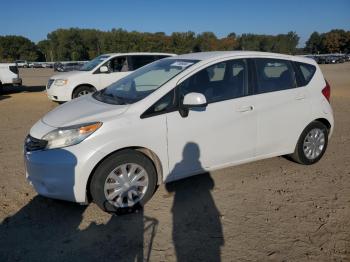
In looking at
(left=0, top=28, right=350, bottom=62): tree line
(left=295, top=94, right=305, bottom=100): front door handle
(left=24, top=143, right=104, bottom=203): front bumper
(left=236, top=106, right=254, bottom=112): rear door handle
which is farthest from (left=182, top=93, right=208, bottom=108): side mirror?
(left=0, top=28, right=350, bottom=62): tree line

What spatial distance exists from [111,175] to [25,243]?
1.03m

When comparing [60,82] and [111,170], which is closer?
[111,170]

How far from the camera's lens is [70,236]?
3.60 metres

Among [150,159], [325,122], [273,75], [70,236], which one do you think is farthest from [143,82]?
[325,122]

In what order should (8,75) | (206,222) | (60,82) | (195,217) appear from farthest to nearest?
(8,75), (60,82), (195,217), (206,222)

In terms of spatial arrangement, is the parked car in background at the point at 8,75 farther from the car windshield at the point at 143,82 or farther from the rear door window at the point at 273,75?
the rear door window at the point at 273,75

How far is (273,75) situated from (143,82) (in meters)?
1.75

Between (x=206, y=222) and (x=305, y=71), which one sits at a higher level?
(x=305, y=71)

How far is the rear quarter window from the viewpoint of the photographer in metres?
5.18

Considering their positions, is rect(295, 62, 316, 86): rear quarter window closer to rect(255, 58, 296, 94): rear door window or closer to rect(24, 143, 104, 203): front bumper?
rect(255, 58, 296, 94): rear door window

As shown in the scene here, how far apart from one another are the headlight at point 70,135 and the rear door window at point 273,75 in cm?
218

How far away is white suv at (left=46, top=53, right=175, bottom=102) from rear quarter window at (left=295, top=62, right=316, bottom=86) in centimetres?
740

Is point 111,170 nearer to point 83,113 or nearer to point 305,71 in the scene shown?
point 83,113

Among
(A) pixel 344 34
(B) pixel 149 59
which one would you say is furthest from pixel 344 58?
(B) pixel 149 59
